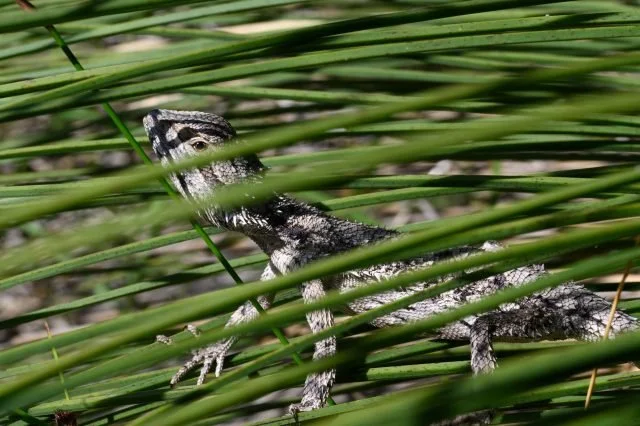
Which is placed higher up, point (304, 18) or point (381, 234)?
point (304, 18)

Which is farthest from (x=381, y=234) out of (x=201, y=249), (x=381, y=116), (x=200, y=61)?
(x=381, y=116)

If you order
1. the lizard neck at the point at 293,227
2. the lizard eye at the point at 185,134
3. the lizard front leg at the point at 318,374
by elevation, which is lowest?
the lizard front leg at the point at 318,374

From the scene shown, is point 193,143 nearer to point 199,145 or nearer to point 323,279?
point 199,145

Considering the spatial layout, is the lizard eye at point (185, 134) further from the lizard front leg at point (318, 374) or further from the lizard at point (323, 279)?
the lizard front leg at point (318, 374)

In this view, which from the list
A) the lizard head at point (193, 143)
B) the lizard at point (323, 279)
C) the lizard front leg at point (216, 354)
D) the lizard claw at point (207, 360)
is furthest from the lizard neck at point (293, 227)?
the lizard claw at point (207, 360)

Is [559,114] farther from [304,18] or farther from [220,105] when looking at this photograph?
[220,105]

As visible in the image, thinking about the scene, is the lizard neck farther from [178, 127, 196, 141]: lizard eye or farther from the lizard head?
[178, 127, 196, 141]: lizard eye

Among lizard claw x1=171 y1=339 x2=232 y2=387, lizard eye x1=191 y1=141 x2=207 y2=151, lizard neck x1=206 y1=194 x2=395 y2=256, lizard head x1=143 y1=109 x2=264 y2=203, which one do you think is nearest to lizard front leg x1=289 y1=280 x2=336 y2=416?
lizard neck x1=206 y1=194 x2=395 y2=256

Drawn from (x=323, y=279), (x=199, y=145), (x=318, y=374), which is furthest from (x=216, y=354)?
(x=199, y=145)
